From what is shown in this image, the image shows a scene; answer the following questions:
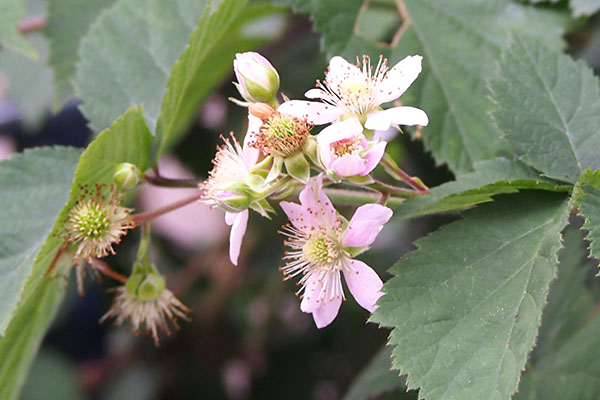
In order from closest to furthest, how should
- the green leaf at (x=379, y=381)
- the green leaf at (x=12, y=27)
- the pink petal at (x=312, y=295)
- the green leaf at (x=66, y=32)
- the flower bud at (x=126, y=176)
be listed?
the pink petal at (x=312, y=295), the flower bud at (x=126, y=176), the green leaf at (x=379, y=381), the green leaf at (x=12, y=27), the green leaf at (x=66, y=32)

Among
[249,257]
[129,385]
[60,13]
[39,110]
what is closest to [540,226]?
[60,13]

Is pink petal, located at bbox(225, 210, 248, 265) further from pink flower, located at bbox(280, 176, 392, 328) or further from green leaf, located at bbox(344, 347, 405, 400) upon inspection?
green leaf, located at bbox(344, 347, 405, 400)

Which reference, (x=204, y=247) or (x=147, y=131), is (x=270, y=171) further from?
(x=204, y=247)

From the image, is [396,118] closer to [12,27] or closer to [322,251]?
[322,251]

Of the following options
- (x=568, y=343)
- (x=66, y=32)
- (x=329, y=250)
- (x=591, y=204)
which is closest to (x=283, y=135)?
(x=329, y=250)

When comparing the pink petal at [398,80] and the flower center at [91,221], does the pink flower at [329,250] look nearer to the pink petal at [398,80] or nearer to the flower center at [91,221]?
the pink petal at [398,80]

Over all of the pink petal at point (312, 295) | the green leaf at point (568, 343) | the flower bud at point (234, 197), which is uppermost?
A: the flower bud at point (234, 197)

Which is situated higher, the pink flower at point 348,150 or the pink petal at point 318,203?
the pink flower at point 348,150

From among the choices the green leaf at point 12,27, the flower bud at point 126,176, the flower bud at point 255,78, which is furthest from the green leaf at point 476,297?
the green leaf at point 12,27
